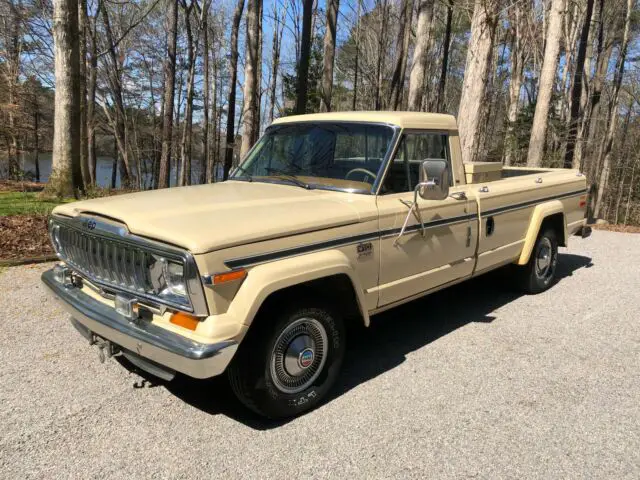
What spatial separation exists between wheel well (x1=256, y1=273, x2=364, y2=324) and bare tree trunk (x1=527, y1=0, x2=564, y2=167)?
35.1 feet

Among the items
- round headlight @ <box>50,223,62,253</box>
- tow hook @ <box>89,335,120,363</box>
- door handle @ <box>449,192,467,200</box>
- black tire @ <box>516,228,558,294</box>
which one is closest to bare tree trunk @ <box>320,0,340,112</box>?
black tire @ <box>516,228,558,294</box>

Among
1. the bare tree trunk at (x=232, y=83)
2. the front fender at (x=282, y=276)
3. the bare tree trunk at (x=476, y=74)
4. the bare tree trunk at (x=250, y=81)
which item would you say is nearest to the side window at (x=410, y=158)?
the front fender at (x=282, y=276)

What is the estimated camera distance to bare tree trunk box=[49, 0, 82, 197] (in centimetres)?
966

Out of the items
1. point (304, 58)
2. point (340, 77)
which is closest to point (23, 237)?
point (304, 58)

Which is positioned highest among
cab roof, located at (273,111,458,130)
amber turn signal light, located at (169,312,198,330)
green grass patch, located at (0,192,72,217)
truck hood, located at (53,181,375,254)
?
cab roof, located at (273,111,458,130)

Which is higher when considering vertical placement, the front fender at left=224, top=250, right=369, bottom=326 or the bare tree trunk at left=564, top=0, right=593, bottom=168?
the bare tree trunk at left=564, top=0, right=593, bottom=168

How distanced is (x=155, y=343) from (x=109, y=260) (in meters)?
0.68

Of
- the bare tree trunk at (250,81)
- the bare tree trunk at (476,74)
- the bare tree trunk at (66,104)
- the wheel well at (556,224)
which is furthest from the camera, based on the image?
the bare tree trunk at (250,81)

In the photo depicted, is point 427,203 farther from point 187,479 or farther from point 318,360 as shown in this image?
point 187,479

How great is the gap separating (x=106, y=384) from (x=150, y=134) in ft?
125

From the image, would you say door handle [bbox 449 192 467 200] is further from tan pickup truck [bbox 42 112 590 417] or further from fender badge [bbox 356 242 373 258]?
fender badge [bbox 356 242 373 258]

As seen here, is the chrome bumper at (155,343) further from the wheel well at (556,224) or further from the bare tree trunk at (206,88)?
the bare tree trunk at (206,88)

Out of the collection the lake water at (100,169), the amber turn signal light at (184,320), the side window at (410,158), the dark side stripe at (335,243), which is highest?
the side window at (410,158)

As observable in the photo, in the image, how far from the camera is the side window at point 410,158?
150 inches
